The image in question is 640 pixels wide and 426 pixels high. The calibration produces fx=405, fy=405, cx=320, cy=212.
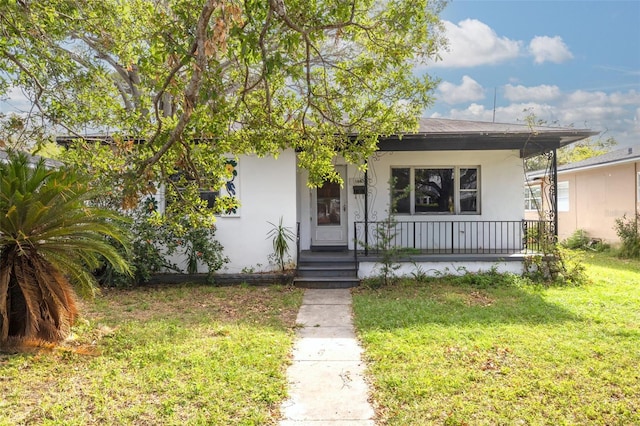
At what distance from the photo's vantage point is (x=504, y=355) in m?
4.65

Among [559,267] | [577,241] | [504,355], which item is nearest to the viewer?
[504,355]

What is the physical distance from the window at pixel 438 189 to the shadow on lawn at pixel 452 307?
10.2ft

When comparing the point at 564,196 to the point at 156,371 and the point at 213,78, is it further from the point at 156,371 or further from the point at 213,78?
the point at 156,371

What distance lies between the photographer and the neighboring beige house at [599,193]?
13.9 meters

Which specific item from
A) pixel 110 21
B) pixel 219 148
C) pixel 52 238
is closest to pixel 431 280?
pixel 219 148

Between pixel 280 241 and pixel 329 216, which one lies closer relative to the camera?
pixel 280 241

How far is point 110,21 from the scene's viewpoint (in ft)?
19.9

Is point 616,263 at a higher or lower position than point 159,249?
lower

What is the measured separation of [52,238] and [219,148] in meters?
2.35

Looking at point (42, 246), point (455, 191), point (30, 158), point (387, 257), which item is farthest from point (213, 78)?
point (30, 158)

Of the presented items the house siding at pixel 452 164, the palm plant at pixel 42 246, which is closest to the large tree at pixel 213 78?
the palm plant at pixel 42 246

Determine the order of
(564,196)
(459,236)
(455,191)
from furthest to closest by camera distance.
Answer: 1. (564,196)
2. (455,191)
3. (459,236)

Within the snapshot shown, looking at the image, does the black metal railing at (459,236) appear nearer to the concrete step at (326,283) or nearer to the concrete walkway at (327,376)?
the concrete step at (326,283)

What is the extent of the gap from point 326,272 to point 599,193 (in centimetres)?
1267
